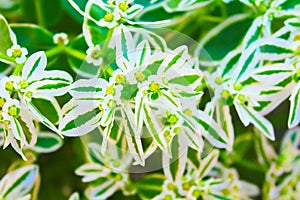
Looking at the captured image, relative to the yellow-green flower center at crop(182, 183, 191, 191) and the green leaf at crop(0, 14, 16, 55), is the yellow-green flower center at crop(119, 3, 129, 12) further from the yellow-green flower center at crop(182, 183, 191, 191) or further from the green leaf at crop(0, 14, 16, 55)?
the yellow-green flower center at crop(182, 183, 191, 191)

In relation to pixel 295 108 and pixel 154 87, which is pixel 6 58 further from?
pixel 295 108

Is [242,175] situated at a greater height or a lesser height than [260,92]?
lesser

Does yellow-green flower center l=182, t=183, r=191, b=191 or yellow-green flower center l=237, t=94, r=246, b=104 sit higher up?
yellow-green flower center l=237, t=94, r=246, b=104

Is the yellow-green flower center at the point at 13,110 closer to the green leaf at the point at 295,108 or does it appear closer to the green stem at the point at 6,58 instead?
the green stem at the point at 6,58

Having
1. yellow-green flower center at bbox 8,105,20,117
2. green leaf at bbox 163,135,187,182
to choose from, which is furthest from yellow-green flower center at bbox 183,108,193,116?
yellow-green flower center at bbox 8,105,20,117

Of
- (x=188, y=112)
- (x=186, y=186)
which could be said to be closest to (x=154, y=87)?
(x=188, y=112)

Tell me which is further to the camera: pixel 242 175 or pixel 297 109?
pixel 242 175

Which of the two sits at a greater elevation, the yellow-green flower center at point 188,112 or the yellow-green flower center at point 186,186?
the yellow-green flower center at point 188,112

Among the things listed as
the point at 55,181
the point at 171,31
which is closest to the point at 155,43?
the point at 171,31

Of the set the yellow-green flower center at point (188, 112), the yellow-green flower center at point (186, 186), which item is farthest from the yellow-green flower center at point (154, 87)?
the yellow-green flower center at point (186, 186)

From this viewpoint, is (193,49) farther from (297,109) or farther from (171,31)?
(297,109)

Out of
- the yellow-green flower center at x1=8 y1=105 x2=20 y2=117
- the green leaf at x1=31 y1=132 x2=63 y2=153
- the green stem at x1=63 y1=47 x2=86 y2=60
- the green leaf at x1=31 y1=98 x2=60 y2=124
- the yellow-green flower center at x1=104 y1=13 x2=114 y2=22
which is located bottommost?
the green leaf at x1=31 y1=132 x2=63 y2=153
